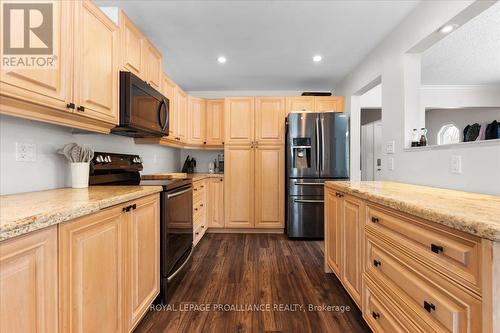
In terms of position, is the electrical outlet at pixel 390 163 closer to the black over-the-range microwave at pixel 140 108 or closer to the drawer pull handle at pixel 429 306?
the drawer pull handle at pixel 429 306

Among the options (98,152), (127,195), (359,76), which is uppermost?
(359,76)

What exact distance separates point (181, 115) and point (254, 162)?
1287 mm

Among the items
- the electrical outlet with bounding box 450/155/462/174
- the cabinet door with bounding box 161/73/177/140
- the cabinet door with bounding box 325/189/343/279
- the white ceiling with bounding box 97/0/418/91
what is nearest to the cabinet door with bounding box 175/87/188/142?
the cabinet door with bounding box 161/73/177/140

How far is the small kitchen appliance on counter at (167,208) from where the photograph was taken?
5.85 feet

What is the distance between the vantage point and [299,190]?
3344mm

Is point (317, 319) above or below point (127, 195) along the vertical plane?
below

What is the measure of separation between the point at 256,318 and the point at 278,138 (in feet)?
8.35

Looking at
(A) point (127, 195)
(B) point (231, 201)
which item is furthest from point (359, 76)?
(A) point (127, 195)

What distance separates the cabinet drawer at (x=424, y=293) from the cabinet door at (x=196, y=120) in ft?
9.90

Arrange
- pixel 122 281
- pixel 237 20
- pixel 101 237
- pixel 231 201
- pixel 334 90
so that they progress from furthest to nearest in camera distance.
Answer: pixel 334 90, pixel 231 201, pixel 237 20, pixel 122 281, pixel 101 237

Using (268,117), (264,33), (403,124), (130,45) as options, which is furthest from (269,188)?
(130,45)

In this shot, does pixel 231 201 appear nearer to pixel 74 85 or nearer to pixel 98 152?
pixel 98 152

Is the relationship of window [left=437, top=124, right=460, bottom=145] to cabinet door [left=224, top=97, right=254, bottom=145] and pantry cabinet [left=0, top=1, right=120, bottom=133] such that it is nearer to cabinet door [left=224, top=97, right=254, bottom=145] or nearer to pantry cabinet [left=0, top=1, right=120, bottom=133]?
cabinet door [left=224, top=97, right=254, bottom=145]

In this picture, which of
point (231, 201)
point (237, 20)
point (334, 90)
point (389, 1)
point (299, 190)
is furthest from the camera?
point (334, 90)
